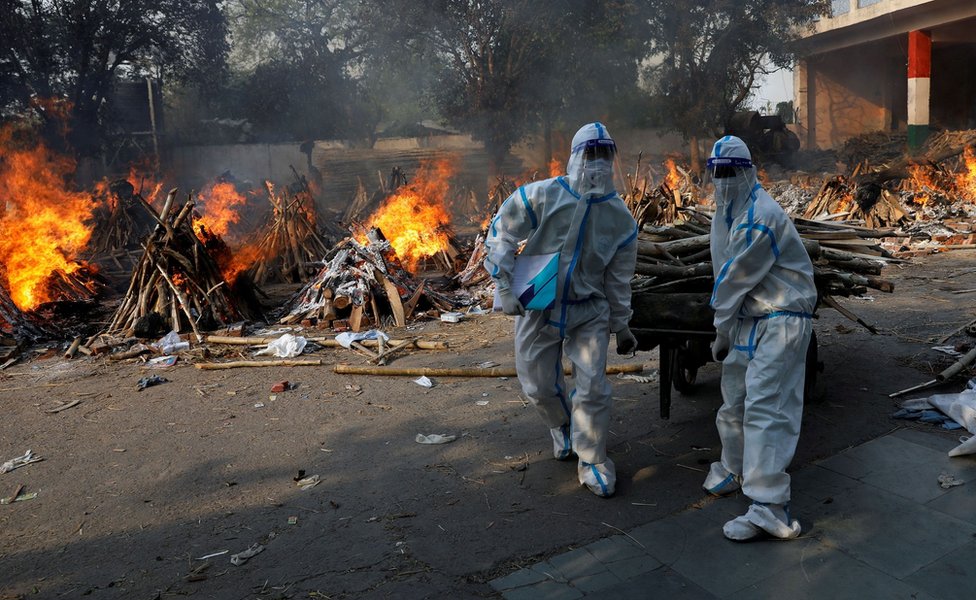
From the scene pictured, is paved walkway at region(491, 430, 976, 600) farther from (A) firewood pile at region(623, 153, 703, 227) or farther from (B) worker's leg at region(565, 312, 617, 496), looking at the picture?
(A) firewood pile at region(623, 153, 703, 227)

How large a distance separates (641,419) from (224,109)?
26694 millimetres

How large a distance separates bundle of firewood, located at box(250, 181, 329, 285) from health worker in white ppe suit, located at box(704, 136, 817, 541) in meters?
10.6

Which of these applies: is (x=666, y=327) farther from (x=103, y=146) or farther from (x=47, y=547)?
(x=103, y=146)

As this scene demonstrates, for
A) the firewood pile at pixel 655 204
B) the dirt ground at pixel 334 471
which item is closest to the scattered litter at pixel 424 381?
the dirt ground at pixel 334 471

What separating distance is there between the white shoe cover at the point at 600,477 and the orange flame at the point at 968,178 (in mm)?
15529

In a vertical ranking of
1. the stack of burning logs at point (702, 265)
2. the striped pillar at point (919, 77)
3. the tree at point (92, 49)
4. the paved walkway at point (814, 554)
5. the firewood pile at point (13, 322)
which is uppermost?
the tree at point (92, 49)

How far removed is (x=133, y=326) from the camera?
8680mm

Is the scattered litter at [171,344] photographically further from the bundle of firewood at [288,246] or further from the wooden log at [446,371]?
the bundle of firewood at [288,246]

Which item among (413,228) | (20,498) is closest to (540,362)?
(20,498)

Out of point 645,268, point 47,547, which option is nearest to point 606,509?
point 645,268

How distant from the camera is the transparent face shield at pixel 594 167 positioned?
168 inches

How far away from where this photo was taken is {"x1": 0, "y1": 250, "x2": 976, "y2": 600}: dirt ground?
370cm

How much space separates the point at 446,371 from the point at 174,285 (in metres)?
3.99

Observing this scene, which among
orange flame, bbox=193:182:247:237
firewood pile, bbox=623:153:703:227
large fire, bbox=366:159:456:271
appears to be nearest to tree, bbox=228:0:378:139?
orange flame, bbox=193:182:247:237
